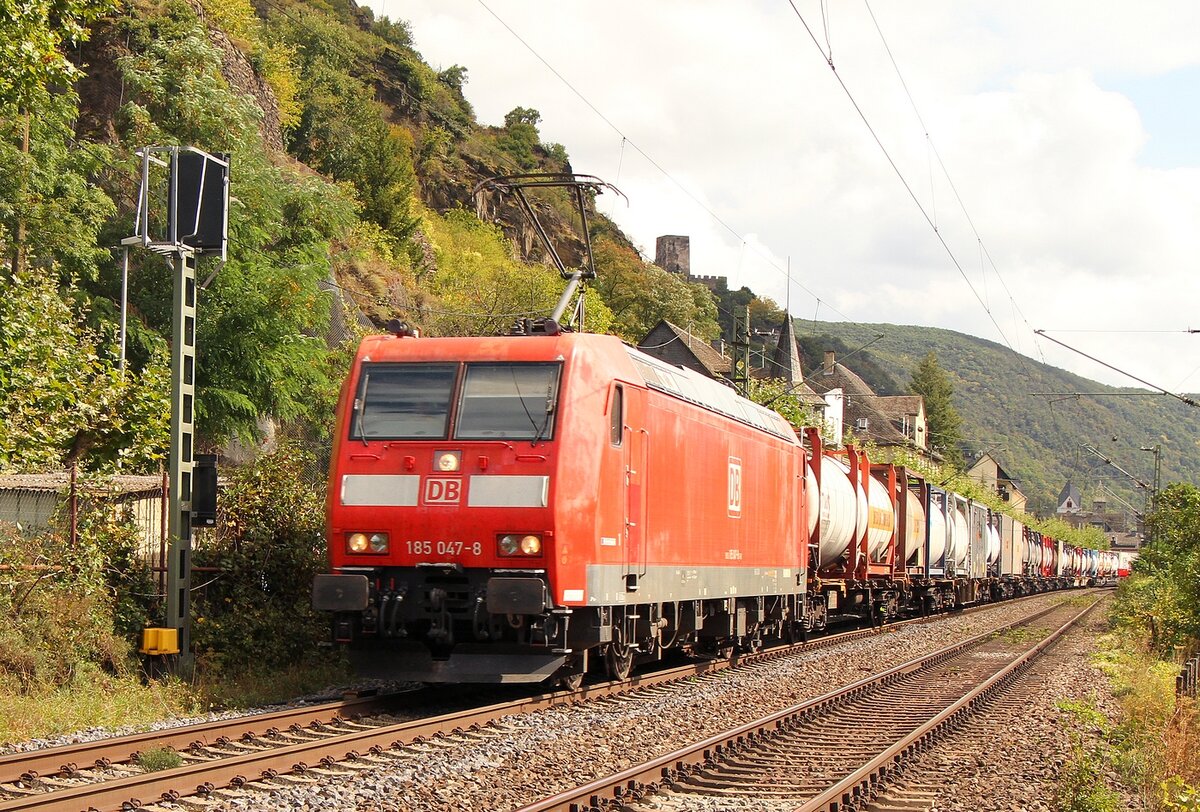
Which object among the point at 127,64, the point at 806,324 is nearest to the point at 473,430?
the point at 127,64

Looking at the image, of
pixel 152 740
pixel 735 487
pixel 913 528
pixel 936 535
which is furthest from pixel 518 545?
pixel 936 535

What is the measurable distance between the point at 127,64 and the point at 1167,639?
30.5 m

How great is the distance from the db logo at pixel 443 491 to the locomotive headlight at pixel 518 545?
62 centimetres

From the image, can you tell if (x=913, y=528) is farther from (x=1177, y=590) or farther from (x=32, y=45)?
(x=32, y=45)

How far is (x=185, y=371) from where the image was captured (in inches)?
564

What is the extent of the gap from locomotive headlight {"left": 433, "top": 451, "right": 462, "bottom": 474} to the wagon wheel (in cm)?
273

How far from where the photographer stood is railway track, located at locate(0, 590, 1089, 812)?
8.20 meters

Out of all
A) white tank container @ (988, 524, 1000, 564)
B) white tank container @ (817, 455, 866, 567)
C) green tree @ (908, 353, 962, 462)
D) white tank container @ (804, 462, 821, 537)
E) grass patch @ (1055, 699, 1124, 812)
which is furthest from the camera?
green tree @ (908, 353, 962, 462)

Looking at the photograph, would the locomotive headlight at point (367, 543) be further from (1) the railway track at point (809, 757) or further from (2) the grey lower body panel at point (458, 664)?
→ (1) the railway track at point (809, 757)

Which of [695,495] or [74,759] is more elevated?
[695,495]

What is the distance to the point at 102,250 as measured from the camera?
3067 cm

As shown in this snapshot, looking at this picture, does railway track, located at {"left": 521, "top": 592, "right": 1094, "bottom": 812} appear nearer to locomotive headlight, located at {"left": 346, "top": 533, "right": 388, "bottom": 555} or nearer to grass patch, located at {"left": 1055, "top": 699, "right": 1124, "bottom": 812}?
grass patch, located at {"left": 1055, "top": 699, "right": 1124, "bottom": 812}

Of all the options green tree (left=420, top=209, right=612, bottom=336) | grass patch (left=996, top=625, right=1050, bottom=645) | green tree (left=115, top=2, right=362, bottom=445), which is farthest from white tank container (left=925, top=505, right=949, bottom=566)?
green tree (left=115, top=2, right=362, bottom=445)

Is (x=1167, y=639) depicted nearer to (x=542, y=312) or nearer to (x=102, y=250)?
(x=102, y=250)
